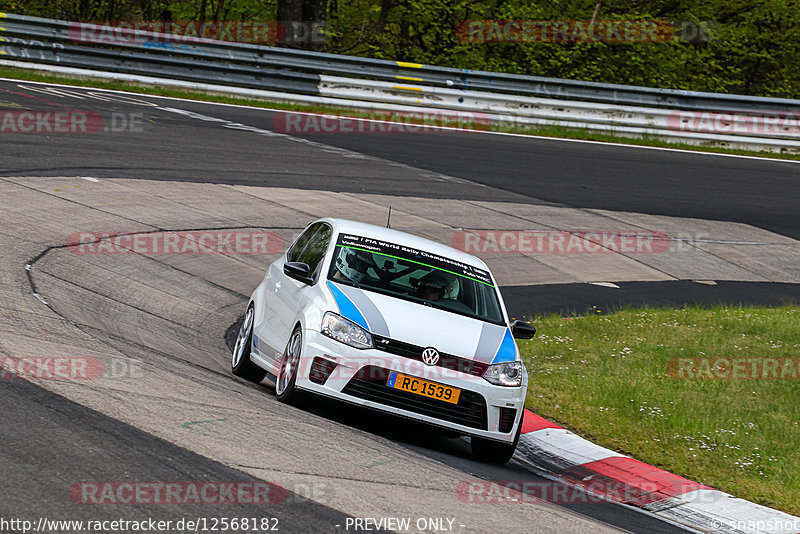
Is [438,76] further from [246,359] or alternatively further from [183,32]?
[246,359]

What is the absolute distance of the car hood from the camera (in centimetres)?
762

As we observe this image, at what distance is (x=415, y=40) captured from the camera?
32219mm

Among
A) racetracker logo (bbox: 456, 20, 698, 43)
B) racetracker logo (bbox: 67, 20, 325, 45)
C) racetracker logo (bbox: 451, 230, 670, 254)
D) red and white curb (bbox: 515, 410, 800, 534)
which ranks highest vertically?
racetracker logo (bbox: 456, 20, 698, 43)

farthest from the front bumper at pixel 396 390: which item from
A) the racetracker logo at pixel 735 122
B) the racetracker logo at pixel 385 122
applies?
the racetracker logo at pixel 735 122

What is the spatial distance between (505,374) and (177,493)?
334 cm

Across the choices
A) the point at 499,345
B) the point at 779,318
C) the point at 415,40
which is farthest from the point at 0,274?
the point at 415,40

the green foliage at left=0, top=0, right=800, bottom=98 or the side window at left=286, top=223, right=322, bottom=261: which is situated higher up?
the green foliage at left=0, top=0, right=800, bottom=98

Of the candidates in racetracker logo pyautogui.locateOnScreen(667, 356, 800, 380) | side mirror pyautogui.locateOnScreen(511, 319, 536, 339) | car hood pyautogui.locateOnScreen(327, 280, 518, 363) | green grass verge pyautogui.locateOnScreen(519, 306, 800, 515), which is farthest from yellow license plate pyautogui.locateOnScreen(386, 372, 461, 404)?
racetracker logo pyautogui.locateOnScreen(667, 356, 800, 380)

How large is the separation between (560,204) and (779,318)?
6.29m

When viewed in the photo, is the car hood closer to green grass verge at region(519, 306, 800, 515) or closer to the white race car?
the white race car

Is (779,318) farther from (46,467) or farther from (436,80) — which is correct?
(436,80)

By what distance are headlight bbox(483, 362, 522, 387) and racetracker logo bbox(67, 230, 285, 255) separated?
593 cm

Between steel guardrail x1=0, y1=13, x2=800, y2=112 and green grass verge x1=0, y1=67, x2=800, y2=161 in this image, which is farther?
steel guardrail x1=0, y1=13, x2=800, y2=112

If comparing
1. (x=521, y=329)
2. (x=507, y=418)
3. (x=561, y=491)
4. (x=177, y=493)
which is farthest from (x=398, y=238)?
(x=177, y=493)
